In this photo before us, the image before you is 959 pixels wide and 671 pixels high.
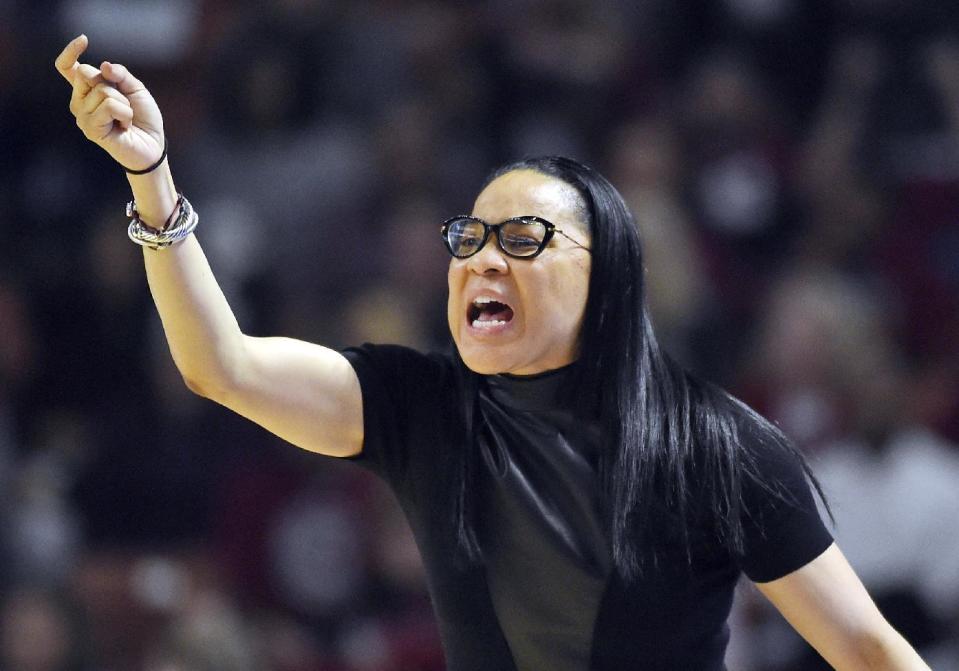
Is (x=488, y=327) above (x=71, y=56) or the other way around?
the other way around

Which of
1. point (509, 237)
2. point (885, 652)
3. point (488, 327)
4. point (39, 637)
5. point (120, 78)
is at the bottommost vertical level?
point (39, 637)

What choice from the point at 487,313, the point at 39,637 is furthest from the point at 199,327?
the point at 39,637

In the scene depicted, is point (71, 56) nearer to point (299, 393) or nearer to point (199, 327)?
point (199, 327)

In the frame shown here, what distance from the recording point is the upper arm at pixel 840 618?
6.66ft

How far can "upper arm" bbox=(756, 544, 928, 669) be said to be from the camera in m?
2.03

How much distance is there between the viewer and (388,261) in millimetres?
4879

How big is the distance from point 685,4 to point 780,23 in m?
0.35

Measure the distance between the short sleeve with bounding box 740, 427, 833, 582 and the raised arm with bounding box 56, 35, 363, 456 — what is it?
0.52 m

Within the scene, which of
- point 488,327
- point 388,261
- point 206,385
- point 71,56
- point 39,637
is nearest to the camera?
point 71,56

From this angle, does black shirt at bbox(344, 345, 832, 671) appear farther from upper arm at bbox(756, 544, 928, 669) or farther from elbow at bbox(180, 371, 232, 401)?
elbow at bbox(180, 371, 232, 401)

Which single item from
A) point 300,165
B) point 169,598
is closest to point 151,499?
point 169,598

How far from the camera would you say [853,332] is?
4.62 metres

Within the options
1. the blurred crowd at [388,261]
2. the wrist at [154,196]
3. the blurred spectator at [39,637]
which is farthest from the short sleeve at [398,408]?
the blurred spectator at [39,637]

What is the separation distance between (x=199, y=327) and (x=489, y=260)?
15.3 inches
